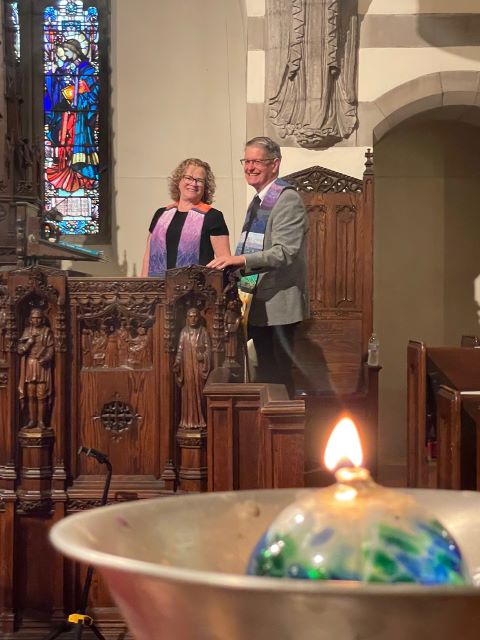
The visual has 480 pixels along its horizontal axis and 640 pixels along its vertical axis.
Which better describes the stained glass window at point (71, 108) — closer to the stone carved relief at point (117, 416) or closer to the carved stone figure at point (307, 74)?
the carved stone figure at point (307, 74)

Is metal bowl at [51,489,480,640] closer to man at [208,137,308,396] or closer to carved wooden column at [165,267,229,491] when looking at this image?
carved wooden column at [165,267,229,491]

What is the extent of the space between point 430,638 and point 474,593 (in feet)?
0.13

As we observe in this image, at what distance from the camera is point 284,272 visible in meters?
4.47

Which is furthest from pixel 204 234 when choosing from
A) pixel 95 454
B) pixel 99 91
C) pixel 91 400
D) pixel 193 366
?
pixel 99 91

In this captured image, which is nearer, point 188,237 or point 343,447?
point 343,447

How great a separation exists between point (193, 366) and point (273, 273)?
1.97ft

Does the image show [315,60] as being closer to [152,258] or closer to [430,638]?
[152,258]

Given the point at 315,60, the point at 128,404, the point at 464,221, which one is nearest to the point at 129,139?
the point at 315,60

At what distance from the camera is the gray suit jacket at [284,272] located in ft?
14.3

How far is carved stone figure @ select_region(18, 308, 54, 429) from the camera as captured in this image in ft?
14.4

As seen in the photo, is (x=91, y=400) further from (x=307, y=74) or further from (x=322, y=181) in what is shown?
(x=307, y=74)

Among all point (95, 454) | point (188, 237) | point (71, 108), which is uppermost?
point (71, 108)

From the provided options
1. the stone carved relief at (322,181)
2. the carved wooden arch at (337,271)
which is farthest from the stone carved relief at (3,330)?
the stone carved relief at (322,181)

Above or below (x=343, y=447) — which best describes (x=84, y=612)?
below
